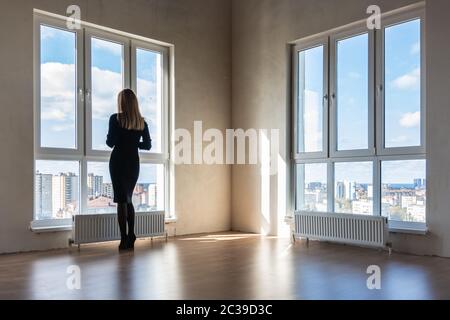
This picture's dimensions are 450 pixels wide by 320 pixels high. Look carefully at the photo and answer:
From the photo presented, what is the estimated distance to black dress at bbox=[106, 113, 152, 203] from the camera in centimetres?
421

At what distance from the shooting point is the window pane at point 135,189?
471 cm

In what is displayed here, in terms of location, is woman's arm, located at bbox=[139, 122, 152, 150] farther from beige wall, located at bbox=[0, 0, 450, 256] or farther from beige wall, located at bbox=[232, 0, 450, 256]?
beige wall, located at bbox=[232, 0, 450, 256]

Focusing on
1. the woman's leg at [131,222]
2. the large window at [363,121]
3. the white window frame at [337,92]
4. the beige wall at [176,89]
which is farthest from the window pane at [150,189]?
the white window frame at [337,92]

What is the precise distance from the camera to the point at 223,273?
129 inches

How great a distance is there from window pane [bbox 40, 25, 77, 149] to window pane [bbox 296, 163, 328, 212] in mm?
2656

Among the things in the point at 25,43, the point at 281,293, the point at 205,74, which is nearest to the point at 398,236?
the point at 281,293

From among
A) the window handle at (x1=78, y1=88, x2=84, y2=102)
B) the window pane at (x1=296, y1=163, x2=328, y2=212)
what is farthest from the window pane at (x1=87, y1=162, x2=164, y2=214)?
the window pane at (x1=296, y1=163, x2=328, y2=212)

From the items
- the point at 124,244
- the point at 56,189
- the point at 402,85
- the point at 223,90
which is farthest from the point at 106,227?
the point at 402,85

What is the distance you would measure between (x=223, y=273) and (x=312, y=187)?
222cm

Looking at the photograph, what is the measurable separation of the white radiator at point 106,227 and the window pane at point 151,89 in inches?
35.1

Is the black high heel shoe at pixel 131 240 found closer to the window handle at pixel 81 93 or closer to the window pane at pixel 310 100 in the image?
the window handle at pixel 81 93

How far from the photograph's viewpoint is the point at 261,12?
5.64 metres

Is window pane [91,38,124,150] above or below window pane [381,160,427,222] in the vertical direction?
above
